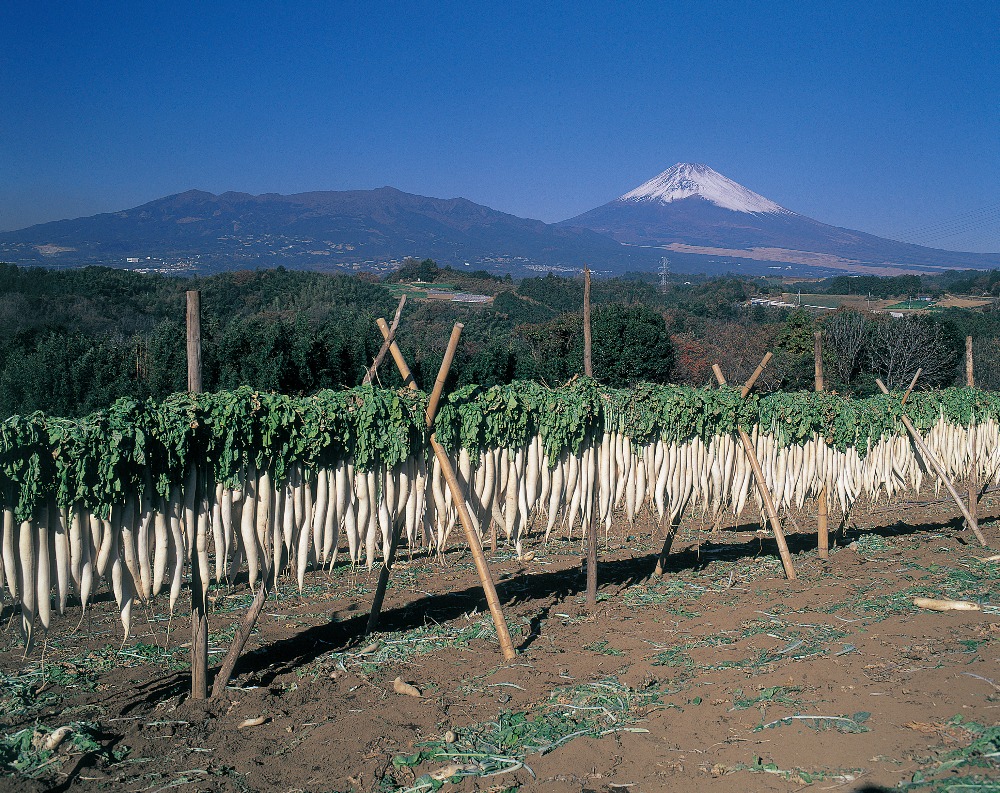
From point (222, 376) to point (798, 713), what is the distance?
766 inches

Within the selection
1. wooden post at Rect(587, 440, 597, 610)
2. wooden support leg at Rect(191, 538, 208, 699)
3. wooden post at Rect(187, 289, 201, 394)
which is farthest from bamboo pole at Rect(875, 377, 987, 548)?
wooden support leg at Rect(191, 538, 208, 699)

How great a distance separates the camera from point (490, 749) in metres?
4.73

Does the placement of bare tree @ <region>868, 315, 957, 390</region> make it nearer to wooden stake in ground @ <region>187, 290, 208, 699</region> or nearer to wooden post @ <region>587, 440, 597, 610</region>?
wooden post @ <region>587, 440, 597, 610</region>

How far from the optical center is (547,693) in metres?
5.64

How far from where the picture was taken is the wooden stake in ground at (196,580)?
530 cm

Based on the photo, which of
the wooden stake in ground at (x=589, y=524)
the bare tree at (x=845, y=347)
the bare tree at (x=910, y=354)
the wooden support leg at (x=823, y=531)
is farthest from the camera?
the bare tree at (x=845, y=347)

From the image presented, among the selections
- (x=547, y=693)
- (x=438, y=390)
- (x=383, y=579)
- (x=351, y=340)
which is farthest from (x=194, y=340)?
(x=351, y=340)

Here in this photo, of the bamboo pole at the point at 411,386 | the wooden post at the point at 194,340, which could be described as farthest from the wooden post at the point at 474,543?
the wooden post at the point at 194,340

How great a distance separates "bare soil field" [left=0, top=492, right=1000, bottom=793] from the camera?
Result: 4398mm

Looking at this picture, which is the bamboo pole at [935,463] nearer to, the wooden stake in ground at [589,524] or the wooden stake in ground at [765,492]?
the wooden stake in ground at [765,492]

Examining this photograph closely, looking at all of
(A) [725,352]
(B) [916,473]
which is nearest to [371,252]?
(A) [725,352]

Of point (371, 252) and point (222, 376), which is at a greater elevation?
point (371, 252)

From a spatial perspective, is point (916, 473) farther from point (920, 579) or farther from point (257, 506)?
point (257, 506)

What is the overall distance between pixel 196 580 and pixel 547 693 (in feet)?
8.63
